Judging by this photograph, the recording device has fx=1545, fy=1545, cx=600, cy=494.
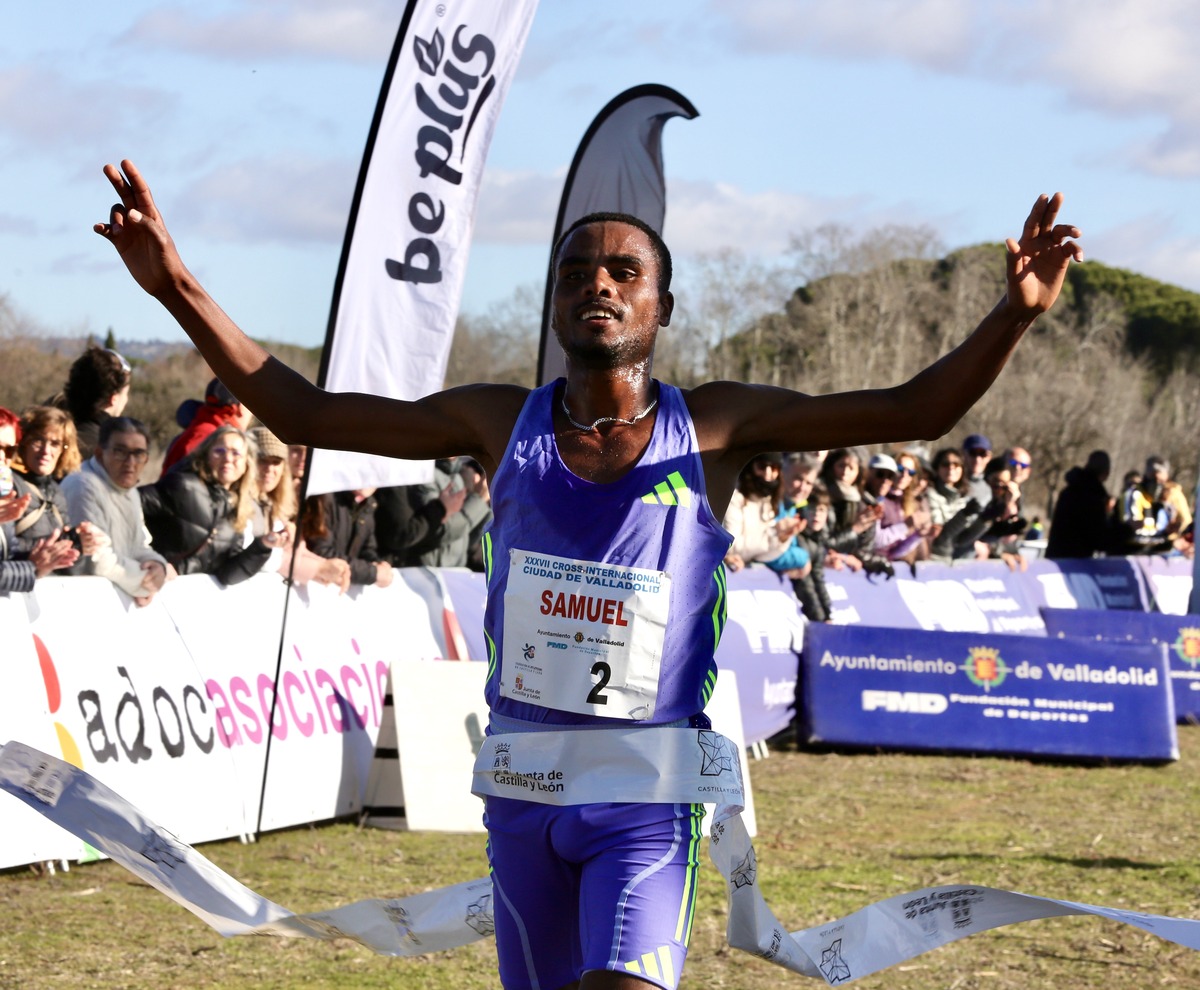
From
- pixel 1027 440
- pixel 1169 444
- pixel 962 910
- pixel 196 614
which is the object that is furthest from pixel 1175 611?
pixel 1169 444

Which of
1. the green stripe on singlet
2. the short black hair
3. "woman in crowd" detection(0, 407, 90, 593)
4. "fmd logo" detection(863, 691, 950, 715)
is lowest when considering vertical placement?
the green stripe on singlet

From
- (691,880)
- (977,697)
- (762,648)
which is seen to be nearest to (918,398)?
(691,880)

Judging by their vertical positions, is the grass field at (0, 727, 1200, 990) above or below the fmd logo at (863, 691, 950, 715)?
below

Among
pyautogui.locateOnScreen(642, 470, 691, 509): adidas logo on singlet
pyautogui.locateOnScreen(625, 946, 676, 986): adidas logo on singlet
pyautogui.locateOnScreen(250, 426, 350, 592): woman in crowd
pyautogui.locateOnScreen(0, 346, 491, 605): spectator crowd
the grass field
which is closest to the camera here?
pyautogui.locateOnScreen(625, 946, 676, 986): adidas logo on singlet

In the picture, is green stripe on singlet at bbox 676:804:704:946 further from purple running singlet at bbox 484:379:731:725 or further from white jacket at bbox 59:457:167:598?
white jacket at bbox 59:457:167:598

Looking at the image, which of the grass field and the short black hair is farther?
the grass field

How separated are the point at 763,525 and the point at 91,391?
5.08 m

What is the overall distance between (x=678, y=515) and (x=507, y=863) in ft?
2.71

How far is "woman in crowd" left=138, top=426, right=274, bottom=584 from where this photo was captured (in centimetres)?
789

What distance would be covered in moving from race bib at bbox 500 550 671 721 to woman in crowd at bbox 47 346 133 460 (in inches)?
213

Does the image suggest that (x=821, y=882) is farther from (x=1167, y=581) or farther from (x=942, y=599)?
(x=1167, y=581)

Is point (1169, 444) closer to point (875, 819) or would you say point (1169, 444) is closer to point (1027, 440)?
point (1027, 440)

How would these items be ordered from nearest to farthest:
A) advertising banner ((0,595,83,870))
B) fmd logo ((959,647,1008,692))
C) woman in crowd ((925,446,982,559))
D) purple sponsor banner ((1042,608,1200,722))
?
advertising banner ((0,595,83,870)) → fmd logo ((959,647,1008,692)) → purple sponsor banner ((1042,608,1200,722)) → woman in crowd ((925,446,982,559))

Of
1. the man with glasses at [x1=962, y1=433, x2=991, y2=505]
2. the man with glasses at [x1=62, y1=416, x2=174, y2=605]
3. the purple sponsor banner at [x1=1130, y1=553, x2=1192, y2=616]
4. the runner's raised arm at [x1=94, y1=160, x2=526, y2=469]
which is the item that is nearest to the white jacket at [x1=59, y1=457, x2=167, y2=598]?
the man with glasses at [x1=62, y1=416, x2=174, y2=605]
